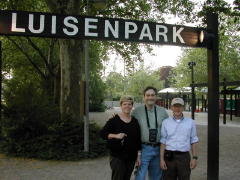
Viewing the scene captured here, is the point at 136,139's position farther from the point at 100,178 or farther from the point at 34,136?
the point at 34,136

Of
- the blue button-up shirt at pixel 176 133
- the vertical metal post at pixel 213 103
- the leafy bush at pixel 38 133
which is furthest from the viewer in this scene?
the leafy bush at pixel 38 133

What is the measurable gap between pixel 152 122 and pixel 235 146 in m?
7.61

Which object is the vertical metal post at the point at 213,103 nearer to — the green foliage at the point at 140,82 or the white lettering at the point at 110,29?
the white lettering at the point at 110,29

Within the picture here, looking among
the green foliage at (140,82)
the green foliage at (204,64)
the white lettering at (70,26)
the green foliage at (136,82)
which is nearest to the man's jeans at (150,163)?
the white lettering at (70,26)

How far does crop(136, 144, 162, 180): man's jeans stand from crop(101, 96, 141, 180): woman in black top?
0.58 feet

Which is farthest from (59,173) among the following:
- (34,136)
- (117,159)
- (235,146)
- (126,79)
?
(126,79)

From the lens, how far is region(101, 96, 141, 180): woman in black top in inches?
151

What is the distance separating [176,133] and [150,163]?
0.57m

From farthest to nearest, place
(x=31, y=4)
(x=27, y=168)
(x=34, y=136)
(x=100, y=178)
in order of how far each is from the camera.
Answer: (x=31, y=4), (x=34, y=136), (x=27, y=168), (x=100, y=178)

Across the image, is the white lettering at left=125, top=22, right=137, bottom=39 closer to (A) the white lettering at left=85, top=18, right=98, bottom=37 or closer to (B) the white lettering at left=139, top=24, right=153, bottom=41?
(B) the white lettering at left=139, top=24, right=153, bottom=41

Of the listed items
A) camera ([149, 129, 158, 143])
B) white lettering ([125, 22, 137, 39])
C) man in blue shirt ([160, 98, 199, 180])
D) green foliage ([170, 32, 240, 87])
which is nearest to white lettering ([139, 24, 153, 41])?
white lettering ([125, 22, 137, 39])

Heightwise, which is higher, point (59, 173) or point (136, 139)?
point (136, 139)

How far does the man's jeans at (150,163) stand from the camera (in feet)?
13.4

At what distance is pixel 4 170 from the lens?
7.02m
